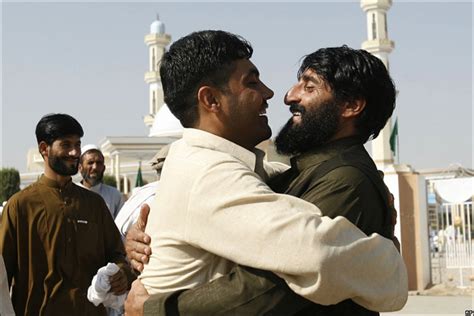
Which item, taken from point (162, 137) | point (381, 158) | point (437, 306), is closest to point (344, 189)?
point (437, 306)

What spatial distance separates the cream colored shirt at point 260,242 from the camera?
147 cm

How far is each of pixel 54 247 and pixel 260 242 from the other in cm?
302

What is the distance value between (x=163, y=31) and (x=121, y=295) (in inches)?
2033

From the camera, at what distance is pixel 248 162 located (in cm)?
174

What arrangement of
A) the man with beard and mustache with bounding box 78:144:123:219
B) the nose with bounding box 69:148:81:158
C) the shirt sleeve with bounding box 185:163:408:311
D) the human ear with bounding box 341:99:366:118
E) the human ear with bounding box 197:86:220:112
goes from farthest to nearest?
the man with beard and mustache with bounding box 78:144:123:219, the nose with bounding box 69:148:81:158, the human ear with bounding box 341:99:366:118, the human ear with bounding box 197:86:220:112, the shirt sleeve with bounding box 185:163:408:311

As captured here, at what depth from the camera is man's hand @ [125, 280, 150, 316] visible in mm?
1717

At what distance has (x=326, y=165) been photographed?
1.76 m

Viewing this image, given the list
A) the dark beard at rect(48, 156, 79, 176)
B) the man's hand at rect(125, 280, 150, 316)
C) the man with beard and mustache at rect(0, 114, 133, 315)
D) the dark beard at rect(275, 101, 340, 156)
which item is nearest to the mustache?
the dark beard at rect(275, 101, 340, 156)

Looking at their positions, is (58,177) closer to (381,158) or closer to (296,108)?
(296,108)

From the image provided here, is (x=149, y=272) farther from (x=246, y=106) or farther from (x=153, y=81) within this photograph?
(x=153, y=81)

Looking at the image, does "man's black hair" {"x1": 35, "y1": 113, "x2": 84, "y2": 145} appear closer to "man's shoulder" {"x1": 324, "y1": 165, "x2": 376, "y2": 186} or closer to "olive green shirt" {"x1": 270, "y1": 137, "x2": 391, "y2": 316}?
"olive green shirt" {"x1": 270, "y1": 137, "x2": 391, "y2": 316}

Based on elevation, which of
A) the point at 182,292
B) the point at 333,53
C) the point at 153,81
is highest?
the point at 153,81

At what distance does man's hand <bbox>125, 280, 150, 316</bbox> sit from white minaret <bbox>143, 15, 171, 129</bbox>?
5051 cm

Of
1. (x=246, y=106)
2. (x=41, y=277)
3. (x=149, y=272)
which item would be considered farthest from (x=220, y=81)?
(x=41, y=277)
